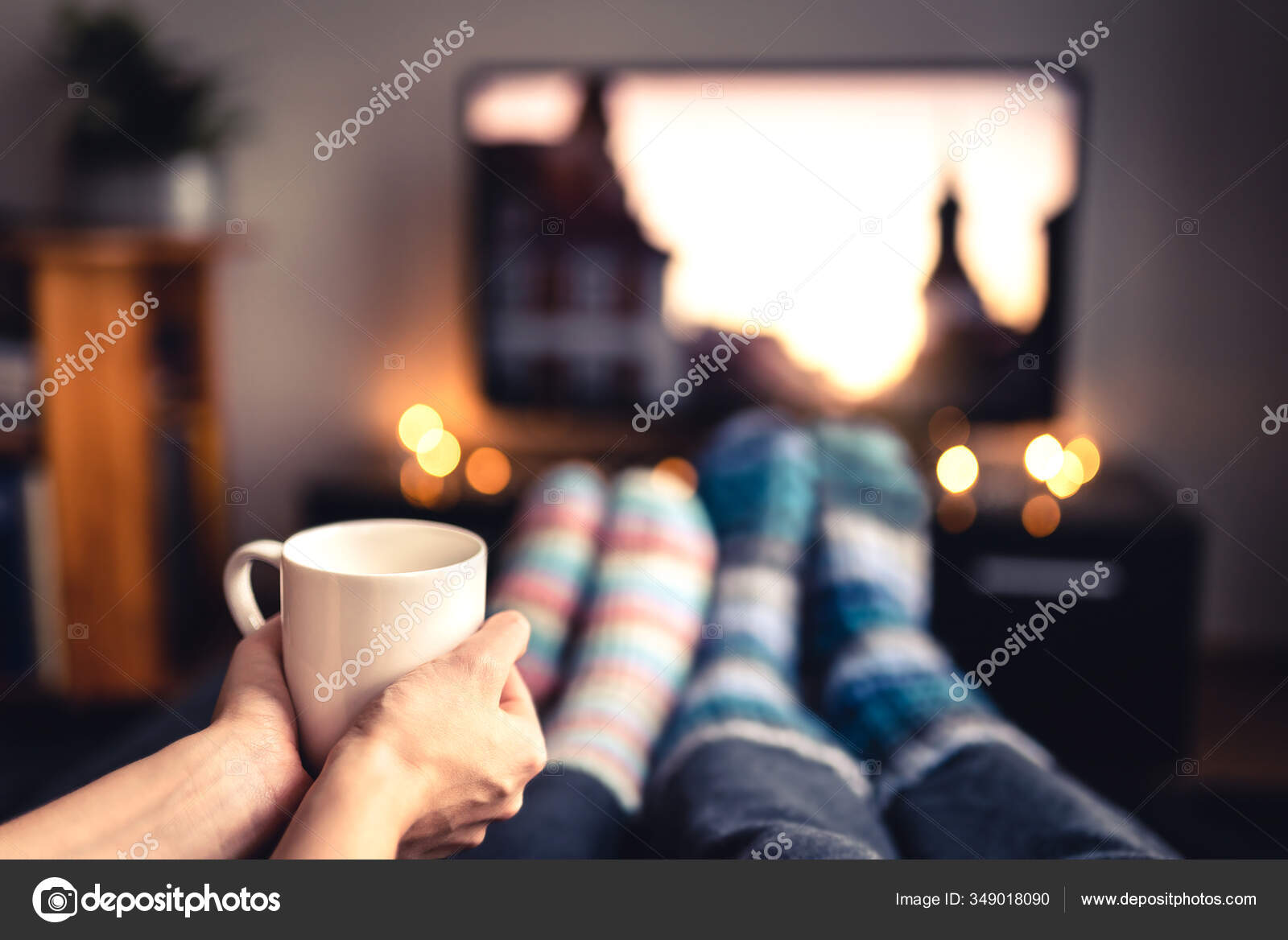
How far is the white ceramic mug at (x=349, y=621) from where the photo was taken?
433 mm

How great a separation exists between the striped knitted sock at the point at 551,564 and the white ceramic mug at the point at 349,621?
0.44 m

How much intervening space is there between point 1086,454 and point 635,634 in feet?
4.13

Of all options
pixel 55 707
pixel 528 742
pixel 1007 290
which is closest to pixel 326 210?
pixel 55 707

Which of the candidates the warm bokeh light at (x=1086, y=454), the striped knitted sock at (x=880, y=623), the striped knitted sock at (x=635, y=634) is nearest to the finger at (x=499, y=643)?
the striped knitted sock at (x=635, y=634)

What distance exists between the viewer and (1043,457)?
5.73ft

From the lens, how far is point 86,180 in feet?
5.19

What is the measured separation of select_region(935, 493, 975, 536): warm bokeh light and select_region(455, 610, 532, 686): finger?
49.0 inches

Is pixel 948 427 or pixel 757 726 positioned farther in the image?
pixel 948 427

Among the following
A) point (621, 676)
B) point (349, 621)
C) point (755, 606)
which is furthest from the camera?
point (755, 606)

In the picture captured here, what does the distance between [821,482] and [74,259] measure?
129cm

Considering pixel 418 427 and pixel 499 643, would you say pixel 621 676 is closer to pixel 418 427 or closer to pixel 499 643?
pixel 499 643

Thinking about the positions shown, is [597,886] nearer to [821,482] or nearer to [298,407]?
[821,482]

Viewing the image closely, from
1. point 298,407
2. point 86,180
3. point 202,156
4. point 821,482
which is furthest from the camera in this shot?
point 298,407

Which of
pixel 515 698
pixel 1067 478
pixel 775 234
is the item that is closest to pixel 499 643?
pixel 515 698
